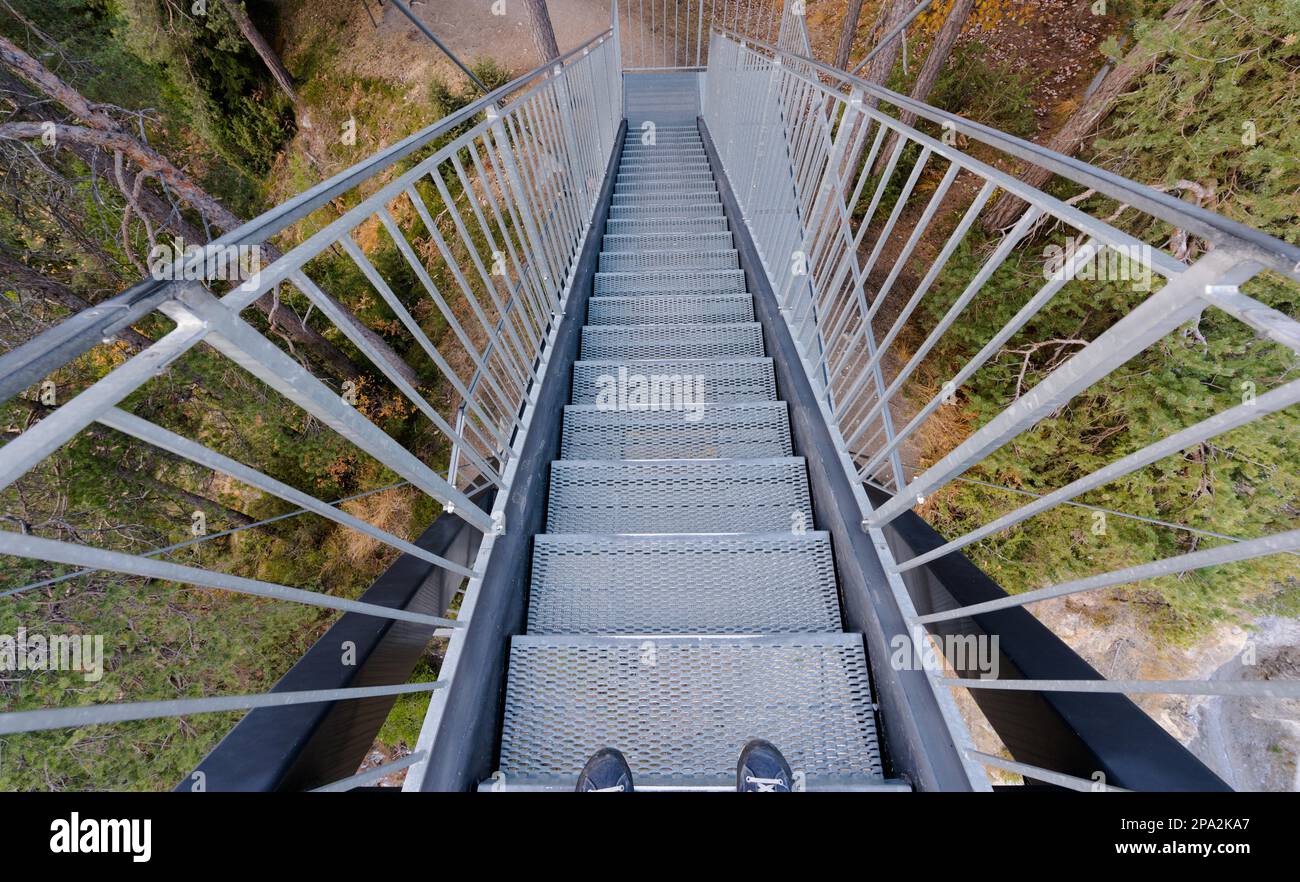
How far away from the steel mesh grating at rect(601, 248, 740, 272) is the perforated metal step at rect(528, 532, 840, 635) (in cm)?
255

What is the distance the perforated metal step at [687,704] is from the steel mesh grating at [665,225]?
360 centimetres

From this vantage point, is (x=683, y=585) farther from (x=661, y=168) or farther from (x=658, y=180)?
(x=661, y=168)

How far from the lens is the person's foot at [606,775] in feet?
4.81

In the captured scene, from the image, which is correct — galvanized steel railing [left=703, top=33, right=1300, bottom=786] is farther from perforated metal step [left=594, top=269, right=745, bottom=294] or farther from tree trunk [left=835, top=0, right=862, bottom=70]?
tree trunk [left=835, top=0, right=862, bottom=70]

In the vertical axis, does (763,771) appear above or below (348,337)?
below

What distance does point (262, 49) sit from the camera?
11766 mm

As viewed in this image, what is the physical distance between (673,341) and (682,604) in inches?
68.8

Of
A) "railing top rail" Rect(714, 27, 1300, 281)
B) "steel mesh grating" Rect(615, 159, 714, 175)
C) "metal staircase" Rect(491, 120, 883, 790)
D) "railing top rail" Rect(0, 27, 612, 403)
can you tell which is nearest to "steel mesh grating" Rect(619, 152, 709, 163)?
"steel mesh grating" Rect(615, 159, 714, 175)

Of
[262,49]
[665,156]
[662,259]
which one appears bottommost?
[662,259]

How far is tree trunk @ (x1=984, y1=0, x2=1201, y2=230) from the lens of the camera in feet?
12.8

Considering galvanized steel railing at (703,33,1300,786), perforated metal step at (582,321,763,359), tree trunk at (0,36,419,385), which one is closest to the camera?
galvanized steel railing at (703,33,1300,786)

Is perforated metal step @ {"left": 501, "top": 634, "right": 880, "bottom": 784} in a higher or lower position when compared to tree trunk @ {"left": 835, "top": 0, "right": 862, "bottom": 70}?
lower

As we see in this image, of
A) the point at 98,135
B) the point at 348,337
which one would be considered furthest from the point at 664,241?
the point at 98,135
